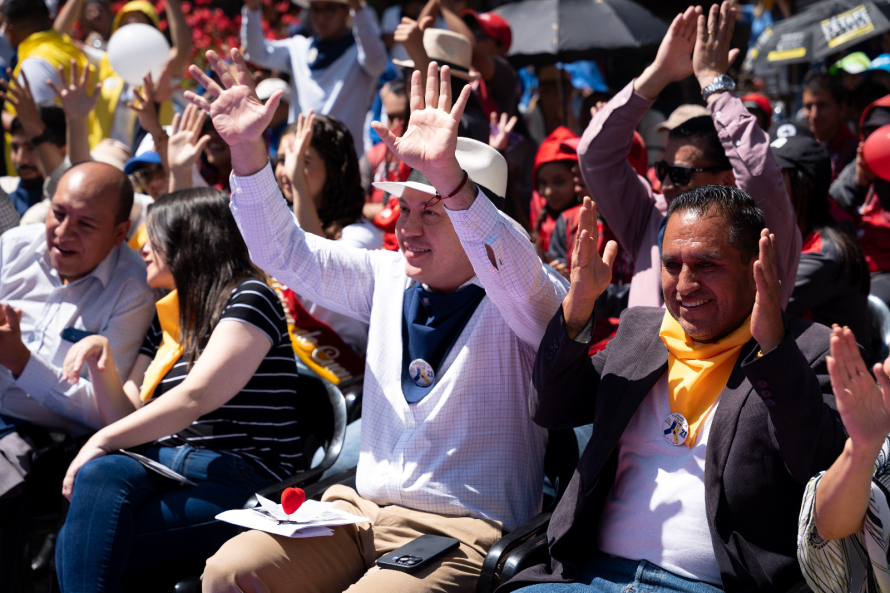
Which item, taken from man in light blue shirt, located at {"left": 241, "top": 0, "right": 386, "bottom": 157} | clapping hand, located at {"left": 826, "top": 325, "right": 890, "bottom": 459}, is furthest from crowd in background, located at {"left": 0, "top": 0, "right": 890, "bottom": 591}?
man in light blue shirt, located at {"left": 241, "top": 0, "right": 386, "bottom": 157}

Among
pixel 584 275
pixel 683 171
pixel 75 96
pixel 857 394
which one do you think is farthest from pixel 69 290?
pixel 857 394

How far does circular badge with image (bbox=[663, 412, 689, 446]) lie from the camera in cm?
227

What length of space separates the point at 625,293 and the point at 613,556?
5.42 ft

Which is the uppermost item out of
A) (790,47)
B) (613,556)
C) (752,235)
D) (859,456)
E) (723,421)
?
(752,235)

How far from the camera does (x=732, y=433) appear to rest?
7.00ft

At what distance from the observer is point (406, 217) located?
280 cm

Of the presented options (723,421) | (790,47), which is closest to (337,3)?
(790,47)

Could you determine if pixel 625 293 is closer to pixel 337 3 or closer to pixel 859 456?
pixel 859 456

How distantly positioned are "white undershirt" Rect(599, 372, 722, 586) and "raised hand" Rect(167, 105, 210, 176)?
2.68 m

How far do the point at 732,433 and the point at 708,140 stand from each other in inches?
58.2

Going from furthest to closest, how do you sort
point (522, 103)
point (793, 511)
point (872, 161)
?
1. point (522, 103)
2. point (872, 161)
3. point (793, 511)

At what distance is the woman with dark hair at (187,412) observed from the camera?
2.77 m

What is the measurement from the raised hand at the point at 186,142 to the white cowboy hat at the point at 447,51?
153cm

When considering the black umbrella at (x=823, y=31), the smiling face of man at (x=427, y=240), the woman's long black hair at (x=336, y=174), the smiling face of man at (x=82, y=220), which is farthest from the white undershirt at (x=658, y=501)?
the black umbrella at (x=823, y=31)
